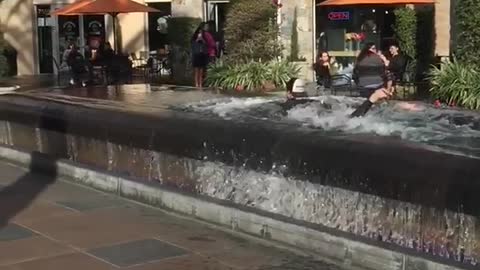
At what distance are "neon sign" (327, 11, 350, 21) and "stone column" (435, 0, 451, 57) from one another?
→ 3.37 metres

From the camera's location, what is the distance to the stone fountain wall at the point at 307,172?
5605mm

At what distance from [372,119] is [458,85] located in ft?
23.3

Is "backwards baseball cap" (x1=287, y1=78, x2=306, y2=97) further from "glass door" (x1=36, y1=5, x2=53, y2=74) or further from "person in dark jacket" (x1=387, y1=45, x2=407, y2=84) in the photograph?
"glass door" (x1=36, y1=5, x2=53, y2=74)

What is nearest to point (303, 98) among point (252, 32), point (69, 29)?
point (252, 32)

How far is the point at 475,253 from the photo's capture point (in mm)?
5547

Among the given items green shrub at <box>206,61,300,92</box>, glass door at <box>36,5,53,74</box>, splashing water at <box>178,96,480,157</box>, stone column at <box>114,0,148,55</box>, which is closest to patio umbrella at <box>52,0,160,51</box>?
green shrub at <box>206,61,300,92</box>

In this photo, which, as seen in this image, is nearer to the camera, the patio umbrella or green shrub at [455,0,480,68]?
green shrub at [455,0,480,68]

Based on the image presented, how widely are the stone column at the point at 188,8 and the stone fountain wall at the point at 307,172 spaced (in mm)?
14785

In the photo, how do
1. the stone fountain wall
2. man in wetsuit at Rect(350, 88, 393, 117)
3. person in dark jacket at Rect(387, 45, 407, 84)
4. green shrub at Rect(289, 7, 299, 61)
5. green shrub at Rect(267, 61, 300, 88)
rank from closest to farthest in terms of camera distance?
the stone fountain wall < man in wetsuit at Rect(350, 88, 393, 117) < person in dark jacket at Rect(387, 45, 407, 84) < green shrub at Rect(267, 61, 300, 88) < green shrub at Rect(289, 7, 299, 61)

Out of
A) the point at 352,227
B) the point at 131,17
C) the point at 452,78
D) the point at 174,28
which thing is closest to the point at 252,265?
the point at 352,227

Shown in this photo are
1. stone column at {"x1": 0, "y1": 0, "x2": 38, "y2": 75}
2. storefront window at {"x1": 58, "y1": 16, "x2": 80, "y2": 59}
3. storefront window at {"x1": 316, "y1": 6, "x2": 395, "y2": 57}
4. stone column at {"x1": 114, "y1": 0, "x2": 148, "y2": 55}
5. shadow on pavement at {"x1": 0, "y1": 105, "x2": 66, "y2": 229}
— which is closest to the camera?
shadow on pavement at {"x1": 0, "y1": 105, "x2": 66, "y2": 229}

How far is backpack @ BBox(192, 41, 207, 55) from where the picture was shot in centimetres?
2062

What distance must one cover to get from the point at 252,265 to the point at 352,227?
0.90 m

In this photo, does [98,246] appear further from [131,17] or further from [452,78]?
[131,17]
